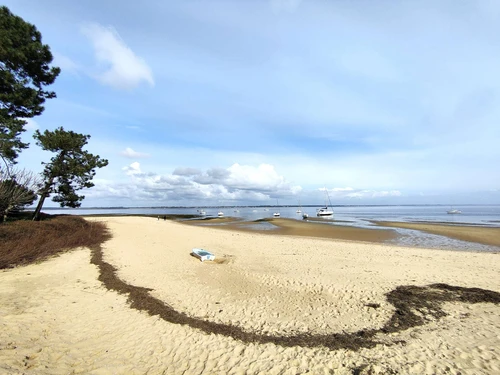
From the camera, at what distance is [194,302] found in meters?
7.64

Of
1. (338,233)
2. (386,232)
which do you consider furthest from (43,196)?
(386,232)

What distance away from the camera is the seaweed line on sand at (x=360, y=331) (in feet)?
17.6

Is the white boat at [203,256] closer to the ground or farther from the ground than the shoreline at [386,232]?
farther from the ground

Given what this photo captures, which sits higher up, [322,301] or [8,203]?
[8,203]

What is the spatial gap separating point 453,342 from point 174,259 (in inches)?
462

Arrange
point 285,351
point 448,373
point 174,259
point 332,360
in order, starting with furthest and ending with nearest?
point 174,259
point 285,351
point 332,360
point 448,373

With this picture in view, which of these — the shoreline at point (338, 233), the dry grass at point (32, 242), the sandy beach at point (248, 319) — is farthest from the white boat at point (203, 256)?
the shoreline at point (338, 233)

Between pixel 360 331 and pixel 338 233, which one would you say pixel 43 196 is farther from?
pixel 338 233

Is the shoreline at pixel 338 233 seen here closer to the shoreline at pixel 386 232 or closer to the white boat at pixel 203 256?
the shoreline at pixel 386 232

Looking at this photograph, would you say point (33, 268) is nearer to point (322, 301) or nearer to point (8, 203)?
point (8, 203)

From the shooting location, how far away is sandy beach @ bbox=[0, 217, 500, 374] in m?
4.55

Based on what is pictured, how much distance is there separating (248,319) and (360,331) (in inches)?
107

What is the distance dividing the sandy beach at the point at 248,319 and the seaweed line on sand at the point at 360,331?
1.3 inches

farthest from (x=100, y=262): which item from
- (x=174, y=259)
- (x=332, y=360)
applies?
(x=332, y=360)
